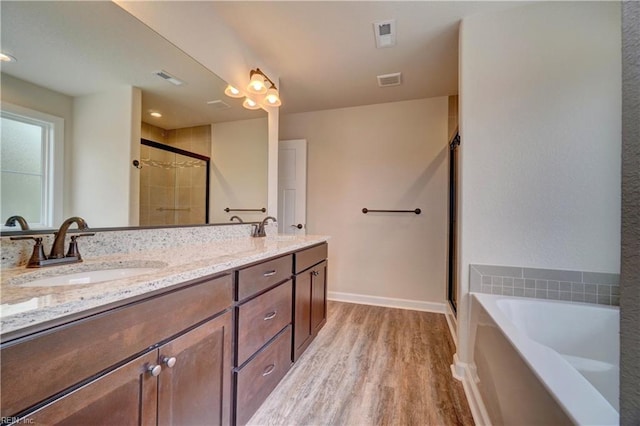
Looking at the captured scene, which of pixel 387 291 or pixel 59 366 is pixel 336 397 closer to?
pixel 59 366

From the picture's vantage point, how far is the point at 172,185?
1.54m

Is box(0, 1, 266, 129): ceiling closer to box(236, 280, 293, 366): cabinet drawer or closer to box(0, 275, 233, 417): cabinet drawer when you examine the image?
box(0, 275, 233, 417): cabinet drawer

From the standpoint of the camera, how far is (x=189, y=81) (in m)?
1.63

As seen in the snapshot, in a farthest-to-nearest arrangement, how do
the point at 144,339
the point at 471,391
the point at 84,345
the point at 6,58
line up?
1. the point at 471,391
2. the point at 6,58
3. the point at 144,339
4. the point at 84,345

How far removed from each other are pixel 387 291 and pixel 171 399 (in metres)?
2.57

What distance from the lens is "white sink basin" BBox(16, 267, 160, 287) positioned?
2.70 ft

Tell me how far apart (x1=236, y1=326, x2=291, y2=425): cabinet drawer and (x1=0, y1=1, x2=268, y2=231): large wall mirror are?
90cm

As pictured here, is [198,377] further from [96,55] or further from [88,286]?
[96,55]

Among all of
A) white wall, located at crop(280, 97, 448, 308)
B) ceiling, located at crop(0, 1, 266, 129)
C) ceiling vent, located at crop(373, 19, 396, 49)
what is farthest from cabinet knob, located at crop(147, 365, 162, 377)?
white wall, located at crop(280, 97, 448, 308)

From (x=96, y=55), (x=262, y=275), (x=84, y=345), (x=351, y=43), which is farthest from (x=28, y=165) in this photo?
(x=351, y=43)

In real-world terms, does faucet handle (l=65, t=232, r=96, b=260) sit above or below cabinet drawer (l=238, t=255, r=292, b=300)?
above

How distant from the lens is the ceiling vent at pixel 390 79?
2455 millimetres

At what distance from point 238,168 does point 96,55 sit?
103cm

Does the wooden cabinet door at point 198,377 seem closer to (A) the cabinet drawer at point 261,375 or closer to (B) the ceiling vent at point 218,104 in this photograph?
(A) the cabinet drawer at point 261,375
